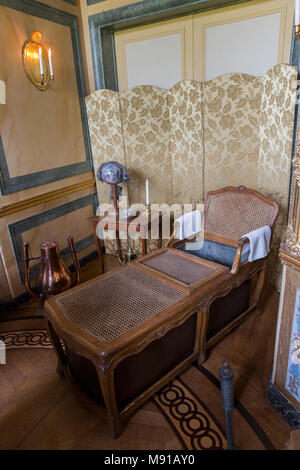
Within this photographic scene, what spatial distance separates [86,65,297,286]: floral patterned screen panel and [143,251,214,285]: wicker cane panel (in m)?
0.95

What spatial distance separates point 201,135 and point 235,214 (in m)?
0.82

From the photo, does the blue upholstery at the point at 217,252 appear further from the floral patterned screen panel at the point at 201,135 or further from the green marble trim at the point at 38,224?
the green marble trim at the point at 38,224

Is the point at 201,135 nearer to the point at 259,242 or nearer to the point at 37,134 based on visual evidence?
the point at 259,242

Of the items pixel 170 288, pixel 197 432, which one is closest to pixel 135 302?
pixel 170 288

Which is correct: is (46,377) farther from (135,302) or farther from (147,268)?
(147,268)

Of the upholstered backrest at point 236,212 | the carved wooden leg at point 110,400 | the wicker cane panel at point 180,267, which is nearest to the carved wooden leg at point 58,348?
the carved wooden leg at point 110,400

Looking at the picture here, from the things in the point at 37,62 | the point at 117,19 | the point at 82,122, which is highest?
the point at 117,19

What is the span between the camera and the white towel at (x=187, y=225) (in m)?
2.48

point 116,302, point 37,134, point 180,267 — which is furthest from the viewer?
point 37,134

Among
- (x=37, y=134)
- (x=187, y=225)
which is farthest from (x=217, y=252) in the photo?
(x=37, y=134)

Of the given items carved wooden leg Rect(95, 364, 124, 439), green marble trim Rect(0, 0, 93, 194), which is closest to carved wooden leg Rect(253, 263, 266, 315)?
carved wooden leg Rect(95, 364, 124, 439)

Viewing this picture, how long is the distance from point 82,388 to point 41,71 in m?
2.36

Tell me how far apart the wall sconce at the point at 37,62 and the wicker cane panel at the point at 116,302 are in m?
1.79

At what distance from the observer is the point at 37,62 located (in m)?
2.61
